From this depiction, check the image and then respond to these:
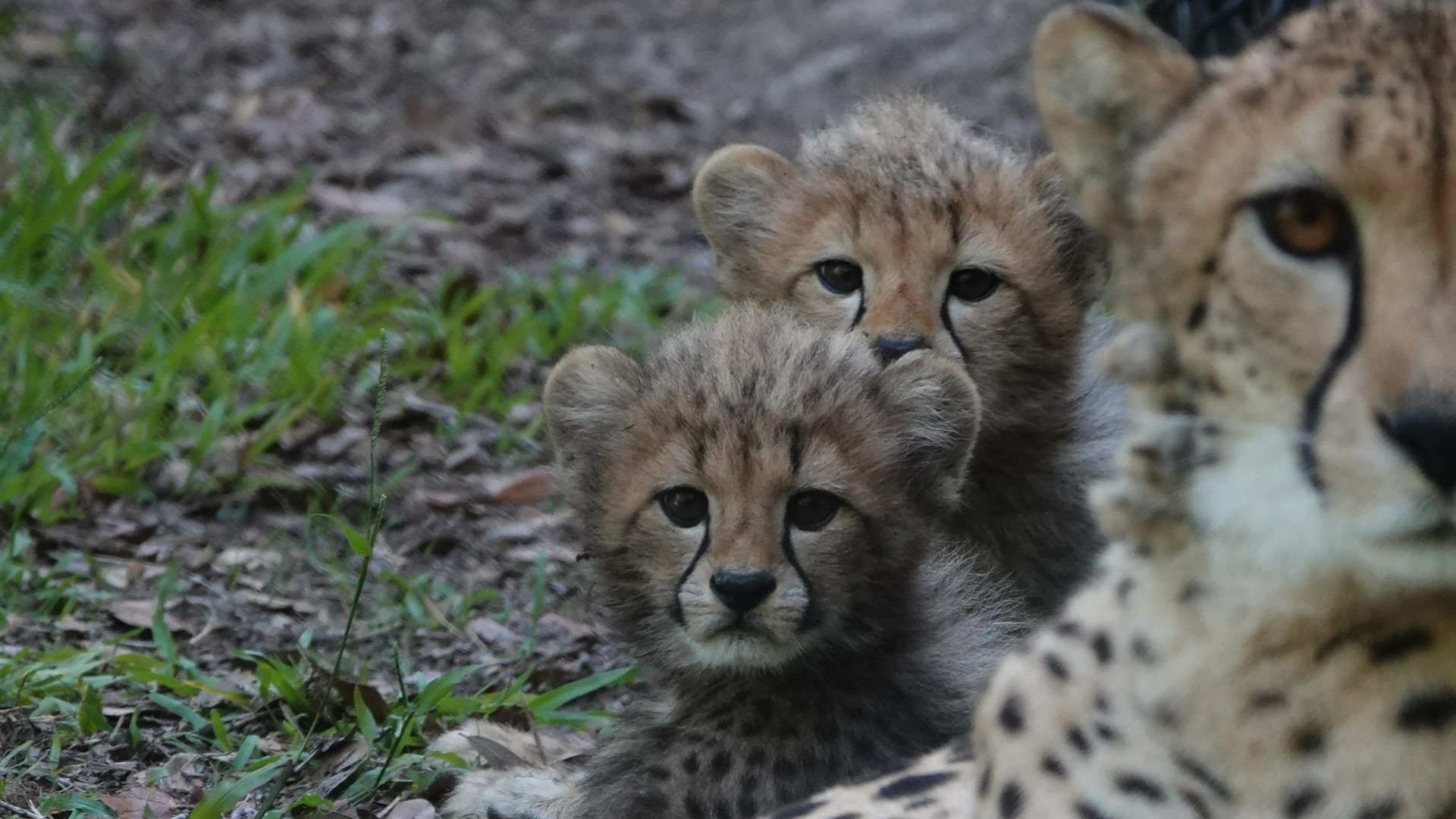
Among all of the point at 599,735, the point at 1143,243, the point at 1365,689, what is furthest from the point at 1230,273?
the point at 599,735

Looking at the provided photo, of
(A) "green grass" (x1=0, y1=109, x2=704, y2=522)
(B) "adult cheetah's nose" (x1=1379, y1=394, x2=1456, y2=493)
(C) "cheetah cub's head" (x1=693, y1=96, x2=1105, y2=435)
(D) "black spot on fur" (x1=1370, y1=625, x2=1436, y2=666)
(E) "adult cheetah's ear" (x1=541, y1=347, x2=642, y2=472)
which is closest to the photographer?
(B) "adult cheetah's nose" (x1=1379, y1=394, x2=1456, y2=493)

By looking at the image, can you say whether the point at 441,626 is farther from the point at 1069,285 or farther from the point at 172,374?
the point at 1069,285

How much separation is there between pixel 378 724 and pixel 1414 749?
7.20ft

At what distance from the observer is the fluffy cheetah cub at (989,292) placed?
3883mm

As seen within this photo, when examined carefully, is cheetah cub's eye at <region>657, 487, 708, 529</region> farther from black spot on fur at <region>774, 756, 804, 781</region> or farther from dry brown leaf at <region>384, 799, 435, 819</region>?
dry brown leaf at <region>384, 799, 435, 819</region>

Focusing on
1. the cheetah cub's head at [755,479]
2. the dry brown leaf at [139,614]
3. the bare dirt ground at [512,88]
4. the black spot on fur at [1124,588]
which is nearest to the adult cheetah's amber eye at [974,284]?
the cheetah cub's head at [755,479]

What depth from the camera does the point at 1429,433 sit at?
1.58 meters

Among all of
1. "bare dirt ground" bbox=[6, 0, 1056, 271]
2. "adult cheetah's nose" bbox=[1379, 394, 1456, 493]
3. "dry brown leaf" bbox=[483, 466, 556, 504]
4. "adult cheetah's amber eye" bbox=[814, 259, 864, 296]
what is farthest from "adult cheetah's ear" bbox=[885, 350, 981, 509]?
"bare dirt ground" bbox=[6, 0, 1056, 271]

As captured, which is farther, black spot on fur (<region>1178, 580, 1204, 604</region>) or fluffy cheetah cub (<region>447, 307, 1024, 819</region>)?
fluffy cheetah cub (<region>447, 307, 1024, 819</region>)

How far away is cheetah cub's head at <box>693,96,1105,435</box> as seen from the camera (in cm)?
387

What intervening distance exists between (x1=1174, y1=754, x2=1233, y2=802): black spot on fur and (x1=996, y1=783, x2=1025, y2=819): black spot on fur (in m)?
0.20

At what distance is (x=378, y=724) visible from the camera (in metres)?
3.61

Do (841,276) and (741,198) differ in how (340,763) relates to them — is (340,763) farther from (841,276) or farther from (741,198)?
(741,198)

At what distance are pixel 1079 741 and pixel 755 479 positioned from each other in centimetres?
114
